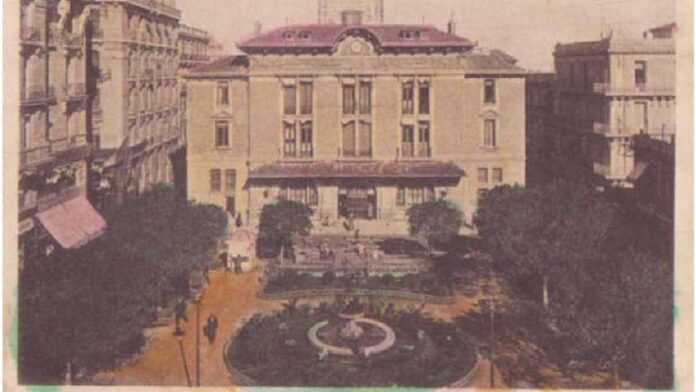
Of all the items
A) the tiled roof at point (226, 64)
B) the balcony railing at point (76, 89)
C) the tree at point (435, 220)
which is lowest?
the tree at point (435, 220)

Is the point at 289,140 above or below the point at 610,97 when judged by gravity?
below

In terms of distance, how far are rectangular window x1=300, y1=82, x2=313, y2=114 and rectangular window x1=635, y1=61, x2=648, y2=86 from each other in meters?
3.79

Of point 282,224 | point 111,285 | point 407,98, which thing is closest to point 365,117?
point 407,98

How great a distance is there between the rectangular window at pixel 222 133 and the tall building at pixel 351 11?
1743mm

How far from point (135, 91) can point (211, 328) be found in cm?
334

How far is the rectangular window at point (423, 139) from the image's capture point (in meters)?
10.7

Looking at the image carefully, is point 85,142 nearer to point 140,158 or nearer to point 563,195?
point 140,158

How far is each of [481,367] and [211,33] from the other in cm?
477

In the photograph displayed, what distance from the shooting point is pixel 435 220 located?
34.3 ft

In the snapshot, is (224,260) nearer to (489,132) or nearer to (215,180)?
(215,180)

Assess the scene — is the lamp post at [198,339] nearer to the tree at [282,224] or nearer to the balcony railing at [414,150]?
the tree at [282,224]

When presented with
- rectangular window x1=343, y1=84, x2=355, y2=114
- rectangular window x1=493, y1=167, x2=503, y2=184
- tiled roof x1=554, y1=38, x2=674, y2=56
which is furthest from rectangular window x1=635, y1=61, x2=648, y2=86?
rectangular window x1=343, y1=84, x2=355, y2=114

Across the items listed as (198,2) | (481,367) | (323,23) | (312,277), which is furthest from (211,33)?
(481,367)

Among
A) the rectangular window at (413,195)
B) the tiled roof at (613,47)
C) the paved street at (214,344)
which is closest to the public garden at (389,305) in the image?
the paved street at (214,344)
